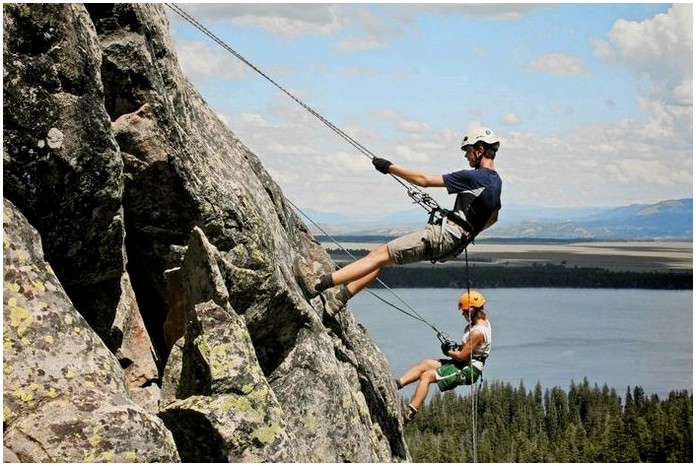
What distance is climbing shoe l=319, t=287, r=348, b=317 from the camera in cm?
1369

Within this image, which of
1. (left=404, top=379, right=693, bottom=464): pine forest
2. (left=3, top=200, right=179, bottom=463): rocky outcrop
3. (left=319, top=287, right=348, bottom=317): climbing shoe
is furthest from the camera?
(left=404, top=379, right=693, bottom=464): pine forest

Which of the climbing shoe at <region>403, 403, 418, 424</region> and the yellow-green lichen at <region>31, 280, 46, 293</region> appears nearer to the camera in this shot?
the yellow-green lichen at <region>31, 280, 46, 293</region>

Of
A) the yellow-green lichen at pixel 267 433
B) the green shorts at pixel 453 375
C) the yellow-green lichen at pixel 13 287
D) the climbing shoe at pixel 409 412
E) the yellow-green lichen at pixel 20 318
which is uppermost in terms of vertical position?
the yellow-green lichen at pixel 13 287

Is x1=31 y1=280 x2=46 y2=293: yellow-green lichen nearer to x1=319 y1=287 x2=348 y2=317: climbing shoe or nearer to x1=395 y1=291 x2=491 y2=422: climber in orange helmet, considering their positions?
x1=319 y1=287 x2=348 y2=317: climbing shoe

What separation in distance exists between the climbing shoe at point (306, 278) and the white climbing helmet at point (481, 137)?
2.84 meters

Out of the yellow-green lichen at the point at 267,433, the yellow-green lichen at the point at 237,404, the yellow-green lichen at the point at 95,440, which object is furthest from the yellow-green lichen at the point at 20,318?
the yellow-green lichen at the point at 267,433

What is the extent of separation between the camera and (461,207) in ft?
42.3

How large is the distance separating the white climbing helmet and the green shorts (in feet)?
13.4

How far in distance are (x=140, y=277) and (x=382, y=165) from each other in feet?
11.1

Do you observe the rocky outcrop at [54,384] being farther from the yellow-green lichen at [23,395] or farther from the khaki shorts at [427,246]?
the khaki shorts at [427,246]

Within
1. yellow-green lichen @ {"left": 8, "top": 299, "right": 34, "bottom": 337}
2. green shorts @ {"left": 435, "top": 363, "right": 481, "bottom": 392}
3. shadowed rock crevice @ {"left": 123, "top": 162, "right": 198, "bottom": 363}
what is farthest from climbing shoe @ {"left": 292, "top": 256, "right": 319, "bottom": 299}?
yellow-green lichen @ {"left": 8, "top": 299, "right": 34, "bottom": 337}

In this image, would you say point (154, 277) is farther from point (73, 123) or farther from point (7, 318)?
point (7, 318)

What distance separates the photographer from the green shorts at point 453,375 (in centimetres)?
1521

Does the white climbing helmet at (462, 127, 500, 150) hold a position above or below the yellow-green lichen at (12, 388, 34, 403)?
above
